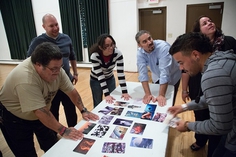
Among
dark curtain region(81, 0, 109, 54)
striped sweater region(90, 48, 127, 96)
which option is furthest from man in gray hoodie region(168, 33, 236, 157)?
dark curtain region(81, 0, 109, 54)

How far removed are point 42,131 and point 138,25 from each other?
4012 mm

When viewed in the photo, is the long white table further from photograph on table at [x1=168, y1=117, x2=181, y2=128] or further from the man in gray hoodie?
the man in gray hoodie

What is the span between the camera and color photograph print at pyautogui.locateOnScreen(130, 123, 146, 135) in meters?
1.06

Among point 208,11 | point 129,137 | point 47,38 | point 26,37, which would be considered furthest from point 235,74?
point 26,37

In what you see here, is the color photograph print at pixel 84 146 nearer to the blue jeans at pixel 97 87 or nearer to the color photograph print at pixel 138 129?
the color photograph print at pixel 138 129

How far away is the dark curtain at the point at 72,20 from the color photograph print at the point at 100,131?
14.8ft

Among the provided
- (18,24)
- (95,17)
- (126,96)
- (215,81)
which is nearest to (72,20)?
(95,17)

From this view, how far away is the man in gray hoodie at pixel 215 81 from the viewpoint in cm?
73

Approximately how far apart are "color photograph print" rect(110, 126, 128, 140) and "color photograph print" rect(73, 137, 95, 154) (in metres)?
0.13

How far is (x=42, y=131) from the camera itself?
54.4 inches

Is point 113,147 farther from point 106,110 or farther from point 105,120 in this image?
point 106,110

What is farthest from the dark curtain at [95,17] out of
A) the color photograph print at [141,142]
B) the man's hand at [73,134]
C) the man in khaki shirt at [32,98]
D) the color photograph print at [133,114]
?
the color photograph print at [141,142]

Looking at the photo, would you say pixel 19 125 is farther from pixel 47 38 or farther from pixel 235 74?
pixel 235 74

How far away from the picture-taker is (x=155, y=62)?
1.70m
